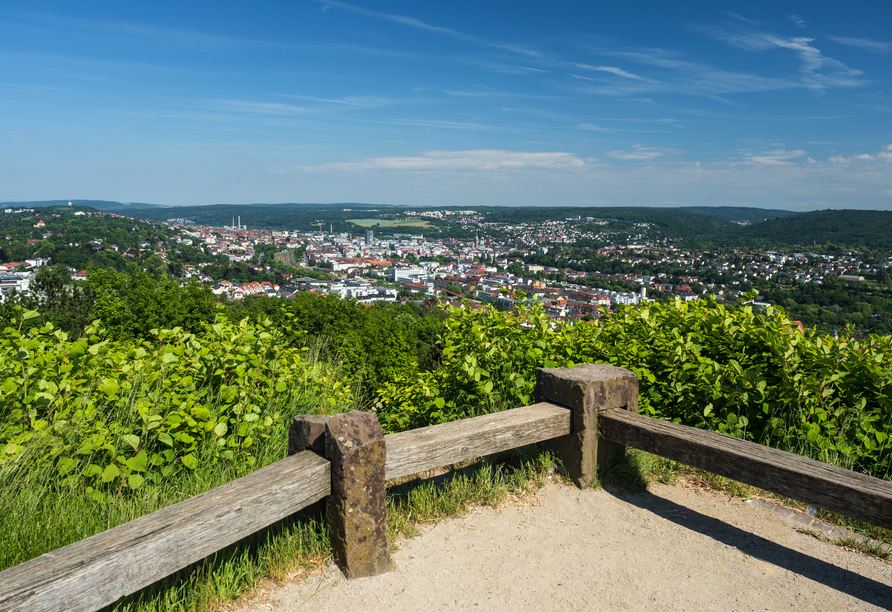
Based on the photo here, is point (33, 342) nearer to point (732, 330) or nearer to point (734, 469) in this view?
point (734, 469)

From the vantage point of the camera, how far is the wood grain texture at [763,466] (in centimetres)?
206

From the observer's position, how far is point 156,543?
1.60 metres

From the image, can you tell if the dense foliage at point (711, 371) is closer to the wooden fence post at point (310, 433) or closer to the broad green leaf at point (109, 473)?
the wooden fence post at point (310, 433)

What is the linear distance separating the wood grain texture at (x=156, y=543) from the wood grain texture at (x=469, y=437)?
0.35m

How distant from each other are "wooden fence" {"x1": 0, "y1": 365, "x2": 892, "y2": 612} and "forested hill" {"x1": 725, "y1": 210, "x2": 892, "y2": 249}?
185 feet

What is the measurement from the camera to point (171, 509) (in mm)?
1738

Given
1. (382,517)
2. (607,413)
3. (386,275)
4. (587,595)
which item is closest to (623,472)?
(607,413)

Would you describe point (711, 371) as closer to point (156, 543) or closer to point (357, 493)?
point (357, 493)

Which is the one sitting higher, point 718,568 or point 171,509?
point 171,509

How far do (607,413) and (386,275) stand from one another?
324ft

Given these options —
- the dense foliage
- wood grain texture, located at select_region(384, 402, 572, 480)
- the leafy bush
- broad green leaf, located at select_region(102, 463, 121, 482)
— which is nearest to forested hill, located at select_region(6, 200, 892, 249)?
the dense foliage

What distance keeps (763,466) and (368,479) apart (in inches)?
66.7

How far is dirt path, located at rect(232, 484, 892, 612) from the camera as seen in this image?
6.73ft

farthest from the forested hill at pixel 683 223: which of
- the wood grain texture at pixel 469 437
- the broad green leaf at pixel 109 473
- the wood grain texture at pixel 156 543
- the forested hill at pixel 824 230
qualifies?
the broad green leaf at pixel 109 473
